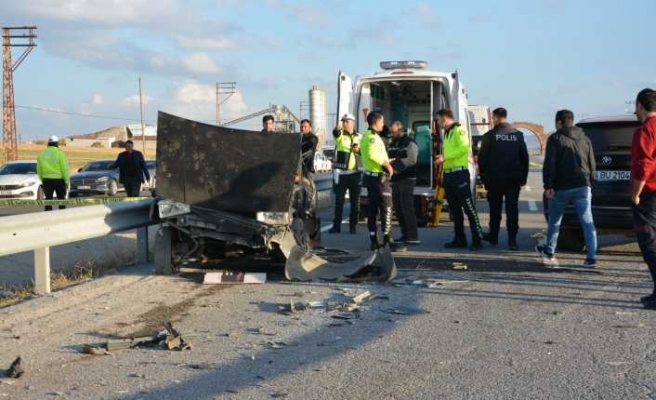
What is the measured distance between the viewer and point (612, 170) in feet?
29.5

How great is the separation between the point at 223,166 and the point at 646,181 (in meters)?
4.04

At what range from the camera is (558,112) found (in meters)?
8.66

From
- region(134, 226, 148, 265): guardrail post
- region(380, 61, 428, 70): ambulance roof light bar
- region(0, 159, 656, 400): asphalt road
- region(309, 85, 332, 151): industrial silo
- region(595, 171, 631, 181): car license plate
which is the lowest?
region(0, 159, 656, 400): asphalt road

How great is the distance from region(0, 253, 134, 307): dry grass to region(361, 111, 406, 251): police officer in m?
3.19

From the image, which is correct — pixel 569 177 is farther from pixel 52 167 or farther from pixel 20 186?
pixel 20 186

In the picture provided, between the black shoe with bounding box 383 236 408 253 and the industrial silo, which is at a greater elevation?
the industrial silo

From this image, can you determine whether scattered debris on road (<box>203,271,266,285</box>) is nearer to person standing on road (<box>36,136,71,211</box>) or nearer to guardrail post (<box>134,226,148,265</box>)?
guardrail post (<box>134,226,148,265</box>)

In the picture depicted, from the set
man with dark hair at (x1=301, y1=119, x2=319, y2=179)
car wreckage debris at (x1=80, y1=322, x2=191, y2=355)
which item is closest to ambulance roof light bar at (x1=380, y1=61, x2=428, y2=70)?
man with dark hair at (x1=301, y1=119, x2=319, y2=179)

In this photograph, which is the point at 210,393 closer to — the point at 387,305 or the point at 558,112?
the point at 387,305

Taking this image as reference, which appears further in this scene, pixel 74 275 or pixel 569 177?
pixel 569 177

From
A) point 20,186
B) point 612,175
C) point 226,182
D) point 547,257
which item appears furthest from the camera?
A: point 20,186

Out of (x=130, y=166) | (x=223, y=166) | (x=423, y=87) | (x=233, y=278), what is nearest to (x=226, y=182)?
(x=223, y=166)

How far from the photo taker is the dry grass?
6.91m

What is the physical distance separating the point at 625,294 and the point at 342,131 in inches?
253
